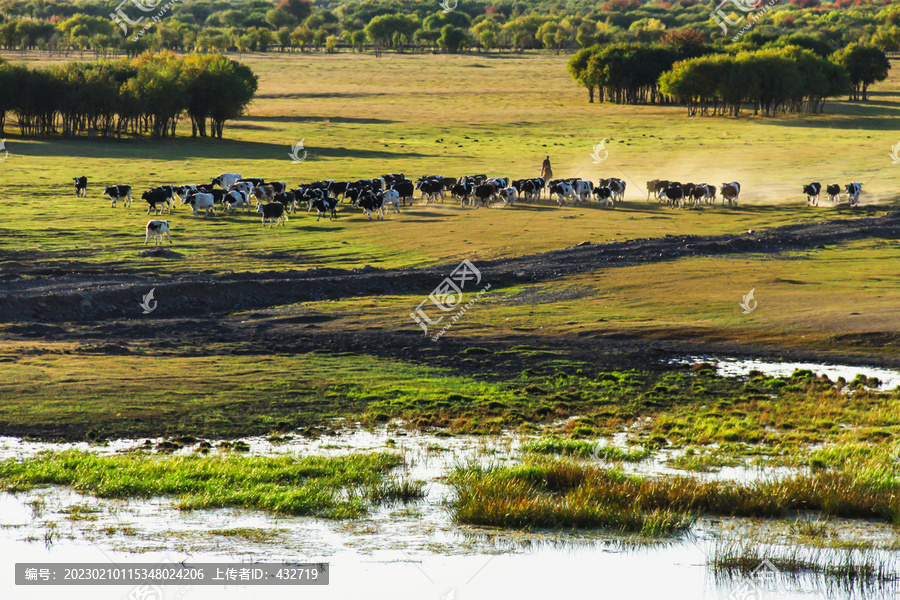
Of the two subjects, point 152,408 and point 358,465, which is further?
point 152,408

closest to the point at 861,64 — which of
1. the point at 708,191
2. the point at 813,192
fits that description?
the point at 813,192

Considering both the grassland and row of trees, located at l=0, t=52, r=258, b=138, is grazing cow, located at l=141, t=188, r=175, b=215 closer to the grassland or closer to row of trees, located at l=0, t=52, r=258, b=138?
the grassland

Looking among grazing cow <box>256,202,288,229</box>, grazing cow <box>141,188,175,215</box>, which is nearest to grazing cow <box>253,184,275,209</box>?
grazing cow <box>141,188,175,215</box>

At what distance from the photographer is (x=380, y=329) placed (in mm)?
22031

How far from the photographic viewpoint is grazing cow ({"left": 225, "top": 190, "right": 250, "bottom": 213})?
3959 cm

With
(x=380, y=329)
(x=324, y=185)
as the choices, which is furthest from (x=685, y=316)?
(x=324, y=185)

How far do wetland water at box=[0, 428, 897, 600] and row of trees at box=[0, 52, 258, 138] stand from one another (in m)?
63.1

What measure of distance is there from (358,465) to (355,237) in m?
21.9

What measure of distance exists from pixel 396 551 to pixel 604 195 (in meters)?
34.4

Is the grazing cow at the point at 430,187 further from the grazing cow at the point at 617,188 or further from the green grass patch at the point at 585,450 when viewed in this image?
the green grass patch at the point at 585,450

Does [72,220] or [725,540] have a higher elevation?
[72,220]

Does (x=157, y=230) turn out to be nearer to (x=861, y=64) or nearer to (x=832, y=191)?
(x=832, y=191)

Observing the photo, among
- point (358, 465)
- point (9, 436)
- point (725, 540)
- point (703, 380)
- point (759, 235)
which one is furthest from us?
point (759, 235)

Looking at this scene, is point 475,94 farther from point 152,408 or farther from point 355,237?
point 152,408
